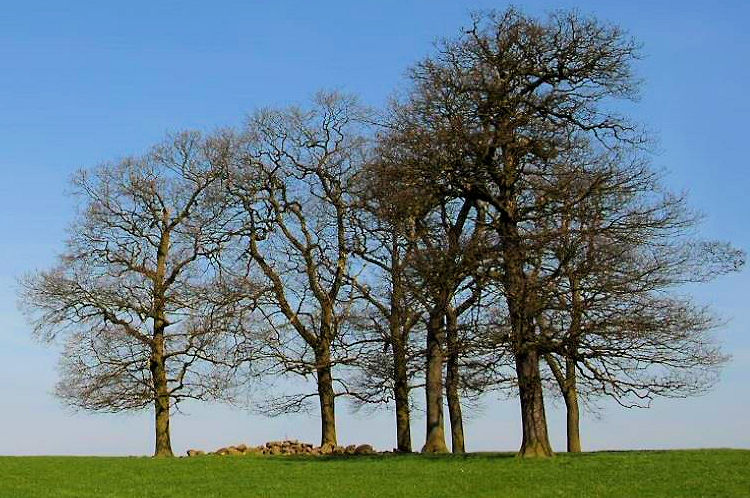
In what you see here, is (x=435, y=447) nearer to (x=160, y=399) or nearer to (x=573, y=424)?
(x=573, y=424)

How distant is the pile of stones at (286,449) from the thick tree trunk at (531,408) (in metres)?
10.0

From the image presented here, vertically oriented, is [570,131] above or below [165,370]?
above

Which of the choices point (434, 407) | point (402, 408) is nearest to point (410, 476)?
point (434, 407)

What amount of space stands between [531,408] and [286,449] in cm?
1362

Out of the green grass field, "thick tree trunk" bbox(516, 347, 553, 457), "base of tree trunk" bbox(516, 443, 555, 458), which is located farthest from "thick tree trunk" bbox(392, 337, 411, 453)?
"base of tree trunk" bbox(516, 443, 555, 458)

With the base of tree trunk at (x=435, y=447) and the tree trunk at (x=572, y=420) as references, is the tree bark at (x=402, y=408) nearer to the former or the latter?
the base of tree trunk at (x=435, y=447)

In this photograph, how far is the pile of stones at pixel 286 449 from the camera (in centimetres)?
4017

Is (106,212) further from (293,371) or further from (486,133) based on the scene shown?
(486,133)

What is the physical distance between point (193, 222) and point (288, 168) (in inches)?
186

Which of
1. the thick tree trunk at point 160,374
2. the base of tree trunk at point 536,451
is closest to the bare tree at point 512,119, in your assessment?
the base of tree trunk at point 536,451

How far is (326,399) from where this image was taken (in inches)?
1642

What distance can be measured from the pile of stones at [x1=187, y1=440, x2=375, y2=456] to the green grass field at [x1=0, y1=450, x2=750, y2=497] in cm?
513

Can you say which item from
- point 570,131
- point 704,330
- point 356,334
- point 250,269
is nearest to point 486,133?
point 570,131

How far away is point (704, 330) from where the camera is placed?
31891 mm
